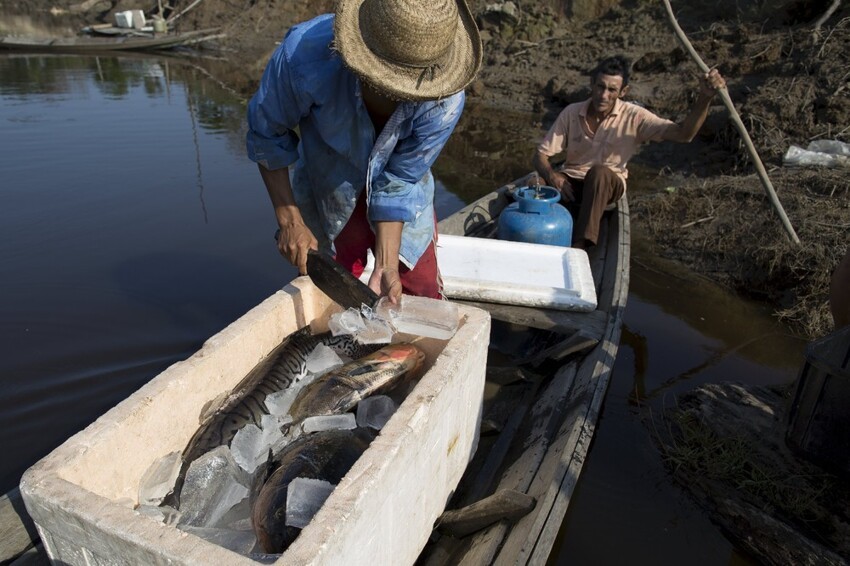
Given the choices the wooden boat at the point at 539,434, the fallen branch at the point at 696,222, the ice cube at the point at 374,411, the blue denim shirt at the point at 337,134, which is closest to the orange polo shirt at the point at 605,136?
the wooden boat at the point at 539,434

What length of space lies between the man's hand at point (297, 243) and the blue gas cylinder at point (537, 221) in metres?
2.71

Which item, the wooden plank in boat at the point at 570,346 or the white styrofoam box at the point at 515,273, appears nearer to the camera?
the wooden plank in boat at the point at 570,346

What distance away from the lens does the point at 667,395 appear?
4707mm

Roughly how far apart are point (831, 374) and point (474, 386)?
1454 millimetres

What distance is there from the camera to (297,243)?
2.73 meters

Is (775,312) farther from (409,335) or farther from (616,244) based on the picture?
(409,335)

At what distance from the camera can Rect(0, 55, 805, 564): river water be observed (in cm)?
376

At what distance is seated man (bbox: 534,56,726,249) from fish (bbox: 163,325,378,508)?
340cm

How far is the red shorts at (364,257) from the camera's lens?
3.16 metres

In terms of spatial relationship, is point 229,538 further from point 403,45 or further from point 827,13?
point 827,13

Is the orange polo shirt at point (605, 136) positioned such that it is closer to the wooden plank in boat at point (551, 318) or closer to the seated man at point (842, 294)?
the wooden plank in boat at point (551, 318)

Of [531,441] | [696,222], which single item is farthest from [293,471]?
[696,222]

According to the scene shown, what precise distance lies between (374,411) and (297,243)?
872 mm

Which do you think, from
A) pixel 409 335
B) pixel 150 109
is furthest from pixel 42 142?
pixel 409 335
